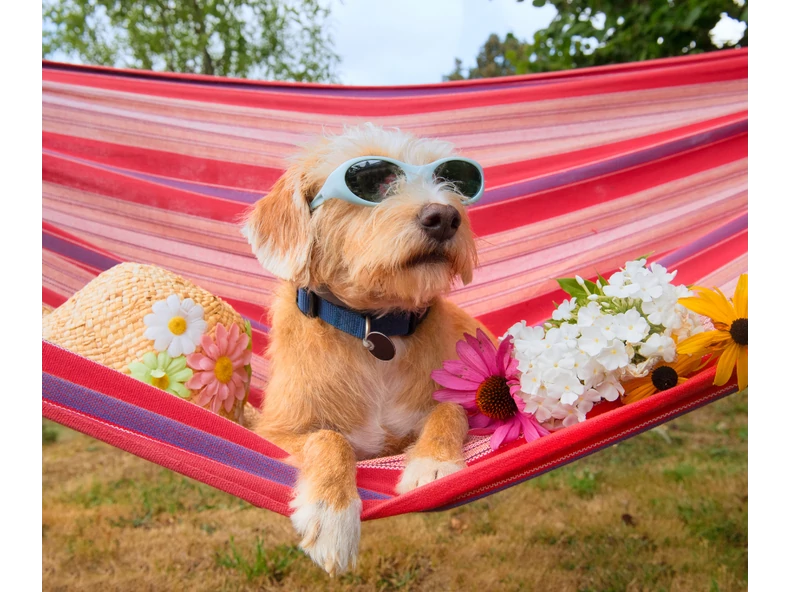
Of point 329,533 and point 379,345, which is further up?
point 379,345

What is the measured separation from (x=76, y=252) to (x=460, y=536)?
251 centimetres

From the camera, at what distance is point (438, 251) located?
6.83 feet

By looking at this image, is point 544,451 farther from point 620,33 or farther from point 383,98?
point 620,33

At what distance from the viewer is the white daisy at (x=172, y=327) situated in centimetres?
226

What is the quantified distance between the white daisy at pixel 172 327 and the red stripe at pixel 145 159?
144cm

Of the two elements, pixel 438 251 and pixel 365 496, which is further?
pixel 438 251

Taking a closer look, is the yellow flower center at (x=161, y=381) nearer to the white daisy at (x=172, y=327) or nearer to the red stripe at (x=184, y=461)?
the white daisy at (x=172, y=327)

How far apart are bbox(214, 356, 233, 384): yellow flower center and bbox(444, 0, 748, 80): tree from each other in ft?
10.8

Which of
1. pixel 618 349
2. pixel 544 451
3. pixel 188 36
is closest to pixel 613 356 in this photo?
pixel 618 349

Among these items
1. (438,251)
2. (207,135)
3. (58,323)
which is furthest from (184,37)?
(438,251)

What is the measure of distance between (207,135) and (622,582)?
3129mm

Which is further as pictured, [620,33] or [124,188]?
[620,33]

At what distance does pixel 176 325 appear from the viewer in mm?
2283
